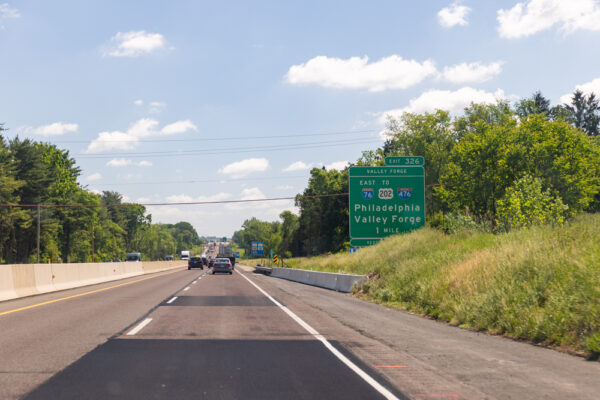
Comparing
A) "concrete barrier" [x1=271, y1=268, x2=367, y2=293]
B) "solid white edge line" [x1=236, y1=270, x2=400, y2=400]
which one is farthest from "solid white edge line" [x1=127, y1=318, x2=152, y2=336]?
"concrete barrier" [x1=271, y1=268, x2=367, y2=293]

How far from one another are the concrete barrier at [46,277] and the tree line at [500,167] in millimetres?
19040

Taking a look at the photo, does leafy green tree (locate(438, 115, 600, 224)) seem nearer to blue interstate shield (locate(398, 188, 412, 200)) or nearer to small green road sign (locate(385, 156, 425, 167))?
small green road sign (locate(385, 156, 425, 167))

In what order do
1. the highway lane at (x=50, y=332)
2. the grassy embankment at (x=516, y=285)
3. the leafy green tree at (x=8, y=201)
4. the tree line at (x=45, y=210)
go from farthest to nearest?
the tree line at (x=45, y=210), the leafy green tree at (x=8, y=201), the grassy embankment at (x=516, y=285), the highway lane at (x=50, y=332)

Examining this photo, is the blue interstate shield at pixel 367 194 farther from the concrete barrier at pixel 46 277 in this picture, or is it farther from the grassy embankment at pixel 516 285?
the concrete barrier at pixel 46 277

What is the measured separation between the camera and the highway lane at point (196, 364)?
19.1 feet

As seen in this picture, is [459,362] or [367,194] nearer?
[459,362]

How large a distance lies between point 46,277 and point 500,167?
4182cm

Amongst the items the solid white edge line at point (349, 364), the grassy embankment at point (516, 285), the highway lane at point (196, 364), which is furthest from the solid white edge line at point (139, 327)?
the grassy embankment at point (516, 285)

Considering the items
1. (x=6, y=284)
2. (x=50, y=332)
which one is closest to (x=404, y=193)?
(x=6, y=284)

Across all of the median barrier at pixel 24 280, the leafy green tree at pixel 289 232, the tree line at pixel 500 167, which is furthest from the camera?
the leafy green tree at pixel 289 232

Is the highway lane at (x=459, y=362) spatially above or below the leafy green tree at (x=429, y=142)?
below

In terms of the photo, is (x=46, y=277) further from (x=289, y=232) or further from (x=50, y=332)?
(x=289, y=232)

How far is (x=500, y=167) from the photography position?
164 feet

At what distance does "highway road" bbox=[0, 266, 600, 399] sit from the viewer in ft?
19.5
